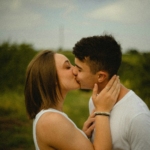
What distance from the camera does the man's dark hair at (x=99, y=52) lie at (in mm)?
Result: 1112

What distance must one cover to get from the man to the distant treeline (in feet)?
4.07

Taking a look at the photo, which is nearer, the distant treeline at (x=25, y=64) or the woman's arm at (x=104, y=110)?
the woman's arm at (x=104, y=110)

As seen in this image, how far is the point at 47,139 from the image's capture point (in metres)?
1.04

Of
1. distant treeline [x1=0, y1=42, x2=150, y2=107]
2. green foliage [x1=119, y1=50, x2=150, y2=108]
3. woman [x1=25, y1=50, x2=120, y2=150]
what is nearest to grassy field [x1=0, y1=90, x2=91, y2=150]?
distant treeline [x1=0, y1=42, x2=150, y2=107]

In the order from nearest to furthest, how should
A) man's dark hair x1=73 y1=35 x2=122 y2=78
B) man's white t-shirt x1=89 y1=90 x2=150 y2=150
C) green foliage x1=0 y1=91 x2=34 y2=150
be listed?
man's white t-shirt x1=89 y1=90 x2=150 y2=150 → man's dark hair x1=73 y1=35 x2=122 y2=78 → green foliage x1=0 y1=91 x2=34 y2=150

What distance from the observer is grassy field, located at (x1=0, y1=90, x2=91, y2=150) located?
242 centimetres

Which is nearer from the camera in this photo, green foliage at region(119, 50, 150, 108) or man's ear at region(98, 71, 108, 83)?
man's ear at region(98, 71, 108, 83)

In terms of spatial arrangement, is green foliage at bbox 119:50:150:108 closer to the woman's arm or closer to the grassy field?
the grassy field

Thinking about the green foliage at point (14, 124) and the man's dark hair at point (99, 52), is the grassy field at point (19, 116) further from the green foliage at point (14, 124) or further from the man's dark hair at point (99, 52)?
the man's dark hair at point (99, 52)

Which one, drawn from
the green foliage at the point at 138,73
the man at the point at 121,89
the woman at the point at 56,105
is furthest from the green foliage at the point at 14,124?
the man at the point at 121,89

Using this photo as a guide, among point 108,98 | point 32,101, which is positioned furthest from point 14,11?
point 108,98

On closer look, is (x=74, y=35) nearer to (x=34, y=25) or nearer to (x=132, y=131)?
(x=34, y=25)

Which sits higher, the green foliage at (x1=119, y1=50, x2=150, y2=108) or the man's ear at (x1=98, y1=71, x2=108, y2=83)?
the man's ear at (x1=98, y1=71, x2=108, y2=83)

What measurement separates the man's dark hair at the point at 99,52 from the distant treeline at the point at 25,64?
1.25 m
